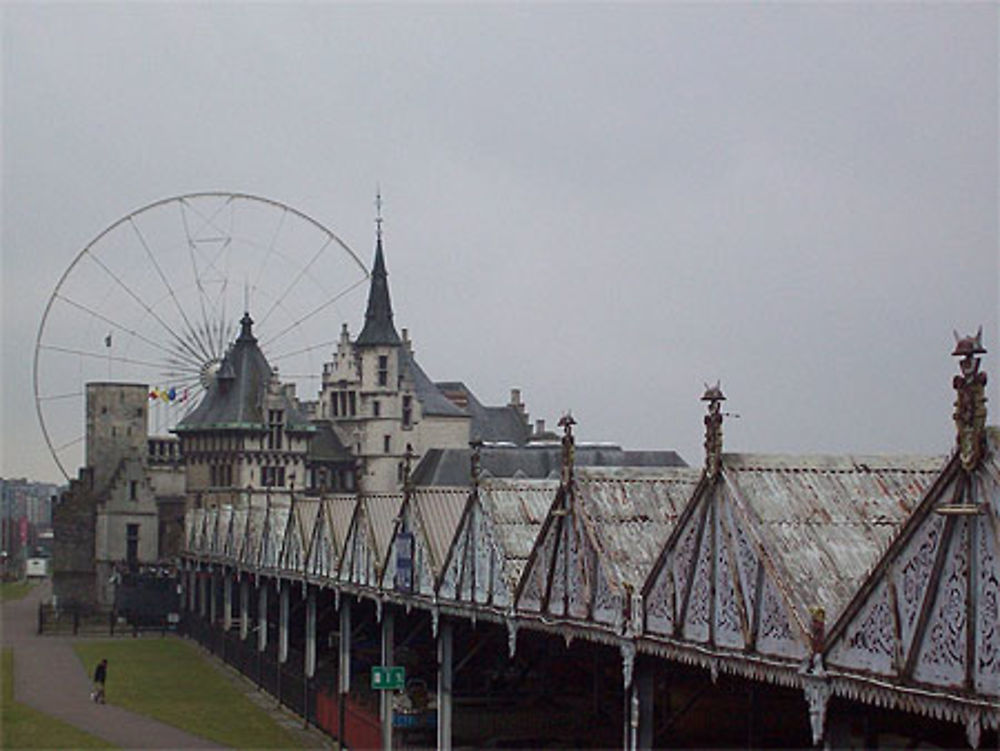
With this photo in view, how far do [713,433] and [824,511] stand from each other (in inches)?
67.2

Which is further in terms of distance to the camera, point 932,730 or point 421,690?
point 421,690

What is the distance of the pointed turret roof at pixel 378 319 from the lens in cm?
12181

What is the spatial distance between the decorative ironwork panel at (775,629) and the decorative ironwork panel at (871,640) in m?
0.95

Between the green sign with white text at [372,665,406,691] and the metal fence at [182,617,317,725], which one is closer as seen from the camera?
the green sign with white text at [372,665,406,691]

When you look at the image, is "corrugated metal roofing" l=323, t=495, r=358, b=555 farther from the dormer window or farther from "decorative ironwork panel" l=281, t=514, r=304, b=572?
the dormer window

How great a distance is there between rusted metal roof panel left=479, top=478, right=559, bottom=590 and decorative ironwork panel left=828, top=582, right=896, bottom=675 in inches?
540

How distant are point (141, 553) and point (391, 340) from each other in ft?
82.3

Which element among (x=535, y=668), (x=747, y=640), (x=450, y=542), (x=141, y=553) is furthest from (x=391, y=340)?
(x=747, y=640)

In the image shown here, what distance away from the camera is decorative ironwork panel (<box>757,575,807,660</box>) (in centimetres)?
1797

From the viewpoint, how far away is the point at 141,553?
11825cm

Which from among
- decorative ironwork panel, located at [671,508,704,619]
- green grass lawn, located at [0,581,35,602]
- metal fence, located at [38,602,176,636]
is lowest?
green grass lawn, located at [0,581,35,602]

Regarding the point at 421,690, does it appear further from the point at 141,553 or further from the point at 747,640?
the point at 141,553

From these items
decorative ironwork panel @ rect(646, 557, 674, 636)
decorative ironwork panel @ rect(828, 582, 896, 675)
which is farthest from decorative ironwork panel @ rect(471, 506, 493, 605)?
decorative ironwork panel @ rect(828, 582, 896, 675)

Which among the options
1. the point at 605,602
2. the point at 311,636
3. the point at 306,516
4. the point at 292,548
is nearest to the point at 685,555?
the point at 605,602
